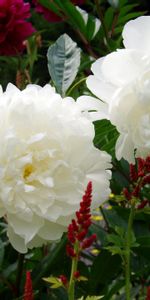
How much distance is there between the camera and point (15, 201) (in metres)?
0.70

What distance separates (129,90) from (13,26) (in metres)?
0.94

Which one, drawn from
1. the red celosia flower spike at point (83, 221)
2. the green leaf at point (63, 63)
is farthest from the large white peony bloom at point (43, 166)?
the green leaf at point (63, 63)

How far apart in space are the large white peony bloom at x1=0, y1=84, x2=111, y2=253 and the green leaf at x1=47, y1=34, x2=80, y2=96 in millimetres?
215

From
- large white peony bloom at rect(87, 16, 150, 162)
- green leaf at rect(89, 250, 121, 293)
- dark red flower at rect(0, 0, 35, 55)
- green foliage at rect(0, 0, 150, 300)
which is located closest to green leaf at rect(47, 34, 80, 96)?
green foliage at rect(0, 0, 150, 300)

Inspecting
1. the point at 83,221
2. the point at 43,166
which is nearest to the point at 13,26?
the point at 43,166

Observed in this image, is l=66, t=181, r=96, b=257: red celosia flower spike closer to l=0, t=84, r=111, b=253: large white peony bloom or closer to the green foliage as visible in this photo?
l=0, t=84, r=111, b=253: large white peony bloom

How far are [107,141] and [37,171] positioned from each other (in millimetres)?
172

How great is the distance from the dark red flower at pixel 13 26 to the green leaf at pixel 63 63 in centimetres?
54

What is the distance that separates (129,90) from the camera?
0.69 m

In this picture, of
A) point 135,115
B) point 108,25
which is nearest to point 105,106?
point 135,115

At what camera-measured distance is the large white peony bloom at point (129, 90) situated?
0.69 metres

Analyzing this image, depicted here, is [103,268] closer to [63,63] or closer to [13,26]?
[63,63]

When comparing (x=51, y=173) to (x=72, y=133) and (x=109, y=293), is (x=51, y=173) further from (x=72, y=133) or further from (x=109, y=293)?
(x=109, y=293)

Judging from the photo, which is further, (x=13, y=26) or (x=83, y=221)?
(x=13, y=26)
